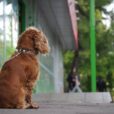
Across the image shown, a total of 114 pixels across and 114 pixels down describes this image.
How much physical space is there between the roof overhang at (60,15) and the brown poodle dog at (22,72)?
42.5 feet

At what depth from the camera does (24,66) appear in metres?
8.30

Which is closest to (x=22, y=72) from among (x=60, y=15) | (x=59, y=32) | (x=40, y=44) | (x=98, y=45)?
(x=40, y=44)

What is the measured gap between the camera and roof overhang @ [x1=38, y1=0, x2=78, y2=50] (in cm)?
2315

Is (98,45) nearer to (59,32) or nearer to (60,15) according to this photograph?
(59,32)

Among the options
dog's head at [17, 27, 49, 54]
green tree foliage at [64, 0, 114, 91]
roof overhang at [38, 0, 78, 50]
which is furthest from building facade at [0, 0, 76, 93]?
green tree foliage at [64, 0, 114, 91]

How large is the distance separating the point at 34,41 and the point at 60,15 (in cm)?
1831

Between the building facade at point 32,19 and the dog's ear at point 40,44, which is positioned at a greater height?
the building facade at point 32,19

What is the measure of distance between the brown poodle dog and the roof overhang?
42.5 ft

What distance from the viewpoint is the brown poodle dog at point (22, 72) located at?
26.7ft

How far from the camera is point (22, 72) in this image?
8242mm

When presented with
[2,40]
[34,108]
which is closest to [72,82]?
[2,40]

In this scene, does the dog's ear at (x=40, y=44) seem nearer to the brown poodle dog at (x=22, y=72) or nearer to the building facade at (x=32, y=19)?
the brown poodle dog at (x=22, y=72)

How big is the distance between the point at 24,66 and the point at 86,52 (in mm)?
39962

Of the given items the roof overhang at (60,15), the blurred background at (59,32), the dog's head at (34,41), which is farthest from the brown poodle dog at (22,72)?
the roof overhang at (60,15)
